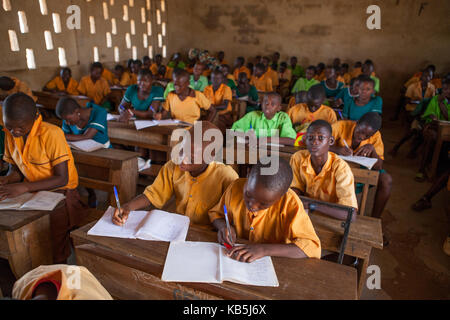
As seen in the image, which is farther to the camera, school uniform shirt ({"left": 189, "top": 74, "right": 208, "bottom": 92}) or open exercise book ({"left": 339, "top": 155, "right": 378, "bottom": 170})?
school uniform shirt ({"left": 189, "top": 74, "right": 208, "bottom": 92})

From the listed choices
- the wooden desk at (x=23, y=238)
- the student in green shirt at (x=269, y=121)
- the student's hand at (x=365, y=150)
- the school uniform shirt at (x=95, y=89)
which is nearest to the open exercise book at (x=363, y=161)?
the student's hand at (x=365, y=150)

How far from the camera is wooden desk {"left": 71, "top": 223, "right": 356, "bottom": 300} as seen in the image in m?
1.06

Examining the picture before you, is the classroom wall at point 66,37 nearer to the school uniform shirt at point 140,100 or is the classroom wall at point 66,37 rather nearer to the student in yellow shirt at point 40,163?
the school uniform shirt at point 140,100

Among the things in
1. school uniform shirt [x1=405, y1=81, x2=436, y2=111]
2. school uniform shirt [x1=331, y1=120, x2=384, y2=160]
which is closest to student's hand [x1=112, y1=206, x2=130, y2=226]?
school uniform shirt [x1=331, y1=120, x2=384, y2=160]

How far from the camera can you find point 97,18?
7.37 metres

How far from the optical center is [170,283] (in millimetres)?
1142

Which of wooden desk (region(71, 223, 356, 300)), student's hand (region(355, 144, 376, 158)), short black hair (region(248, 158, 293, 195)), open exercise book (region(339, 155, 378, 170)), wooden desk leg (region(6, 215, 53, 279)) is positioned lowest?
wooden desk leg (region(6, 215, 53, 279))

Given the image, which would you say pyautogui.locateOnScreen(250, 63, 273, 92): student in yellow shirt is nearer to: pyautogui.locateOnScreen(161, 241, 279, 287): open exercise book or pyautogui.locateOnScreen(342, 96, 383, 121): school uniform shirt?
pyautogui.locateOnScreen(342, 96, 383, 121): school uniform shirt

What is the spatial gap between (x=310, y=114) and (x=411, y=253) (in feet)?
6.40

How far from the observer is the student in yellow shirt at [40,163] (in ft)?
5.99

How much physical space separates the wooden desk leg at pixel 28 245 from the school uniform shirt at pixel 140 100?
2645 mm

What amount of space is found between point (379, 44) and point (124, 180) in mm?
9556

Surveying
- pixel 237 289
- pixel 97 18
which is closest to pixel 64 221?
pixel 237 289

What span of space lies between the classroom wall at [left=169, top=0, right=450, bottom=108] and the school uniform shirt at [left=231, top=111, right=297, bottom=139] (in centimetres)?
772
